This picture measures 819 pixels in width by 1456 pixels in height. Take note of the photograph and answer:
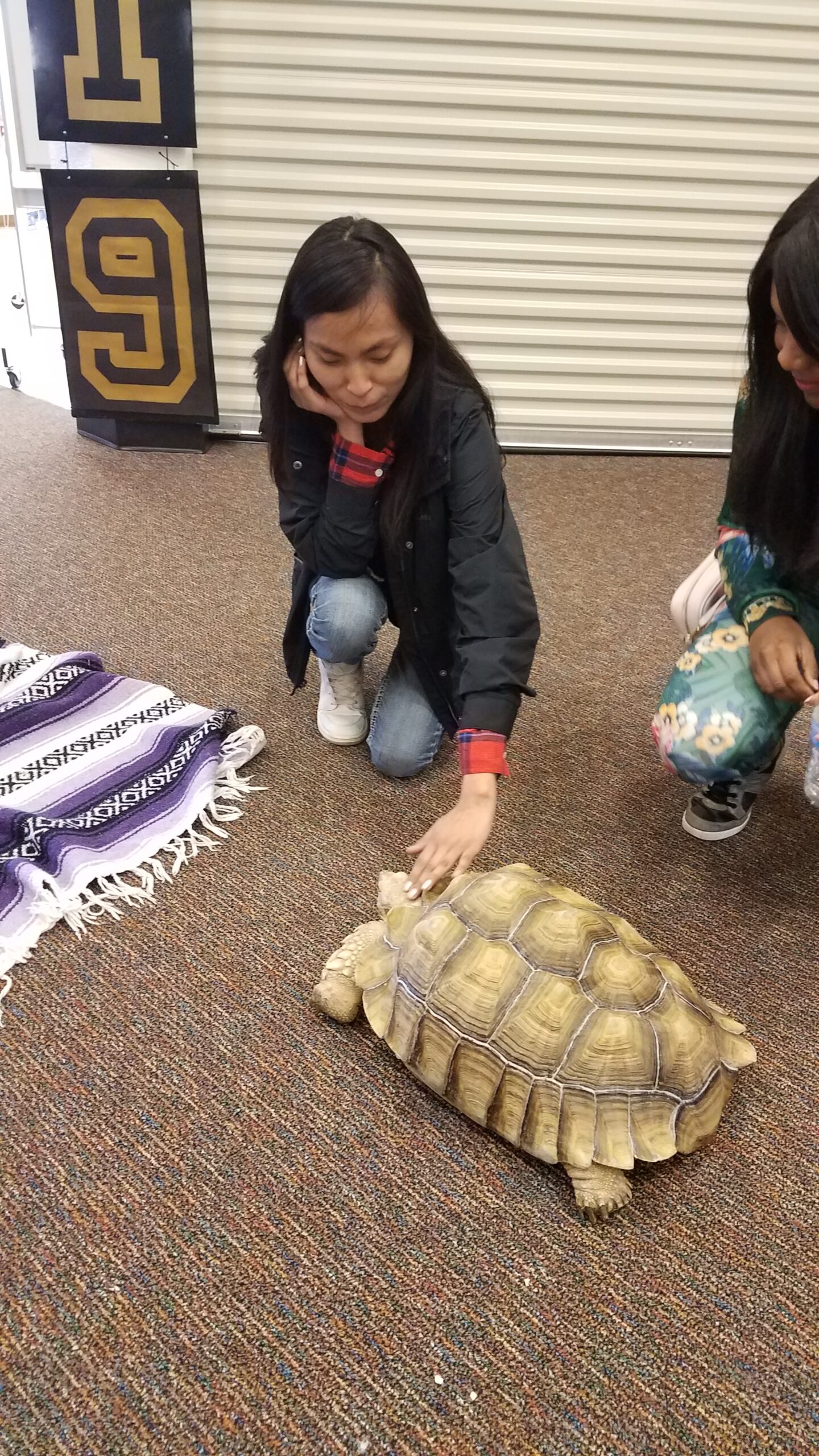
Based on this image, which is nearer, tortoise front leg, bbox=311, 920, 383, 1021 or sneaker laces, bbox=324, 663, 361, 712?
tortoise front leg, bbox=311, 920, 383, 1021

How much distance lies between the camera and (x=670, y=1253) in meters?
1.05

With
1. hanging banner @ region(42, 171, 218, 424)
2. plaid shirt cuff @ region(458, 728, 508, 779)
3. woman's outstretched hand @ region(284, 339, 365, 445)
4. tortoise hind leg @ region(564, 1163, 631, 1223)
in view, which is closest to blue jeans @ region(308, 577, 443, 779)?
woman's outstretched hand @ region(284, 339, 365, 445)

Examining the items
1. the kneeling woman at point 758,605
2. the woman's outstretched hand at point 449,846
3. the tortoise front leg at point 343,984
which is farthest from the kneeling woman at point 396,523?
the kneeling woman at point 758,605

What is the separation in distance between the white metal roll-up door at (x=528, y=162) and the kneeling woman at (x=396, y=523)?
1.78 metres

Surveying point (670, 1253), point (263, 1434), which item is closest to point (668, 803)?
point (670, 1253)

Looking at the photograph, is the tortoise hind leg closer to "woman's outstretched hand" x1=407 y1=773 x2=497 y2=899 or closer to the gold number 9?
"woman's outstretched hand" x1=407 y1=773 x2=497 y2=899

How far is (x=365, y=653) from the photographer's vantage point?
5.81 ft

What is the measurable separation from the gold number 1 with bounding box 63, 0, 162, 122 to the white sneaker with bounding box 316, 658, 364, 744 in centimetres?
190

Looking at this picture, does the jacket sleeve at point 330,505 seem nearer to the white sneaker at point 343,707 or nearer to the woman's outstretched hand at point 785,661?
the white sneaker at point 343,707

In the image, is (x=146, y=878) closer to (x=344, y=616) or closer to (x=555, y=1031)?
(x=344, y=616)

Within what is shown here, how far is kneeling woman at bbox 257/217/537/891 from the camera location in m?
1.29

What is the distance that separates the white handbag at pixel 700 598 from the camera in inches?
64.9

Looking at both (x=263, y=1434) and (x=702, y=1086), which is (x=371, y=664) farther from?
(x=263, y=1434)

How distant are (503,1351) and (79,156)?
3.06 meters
